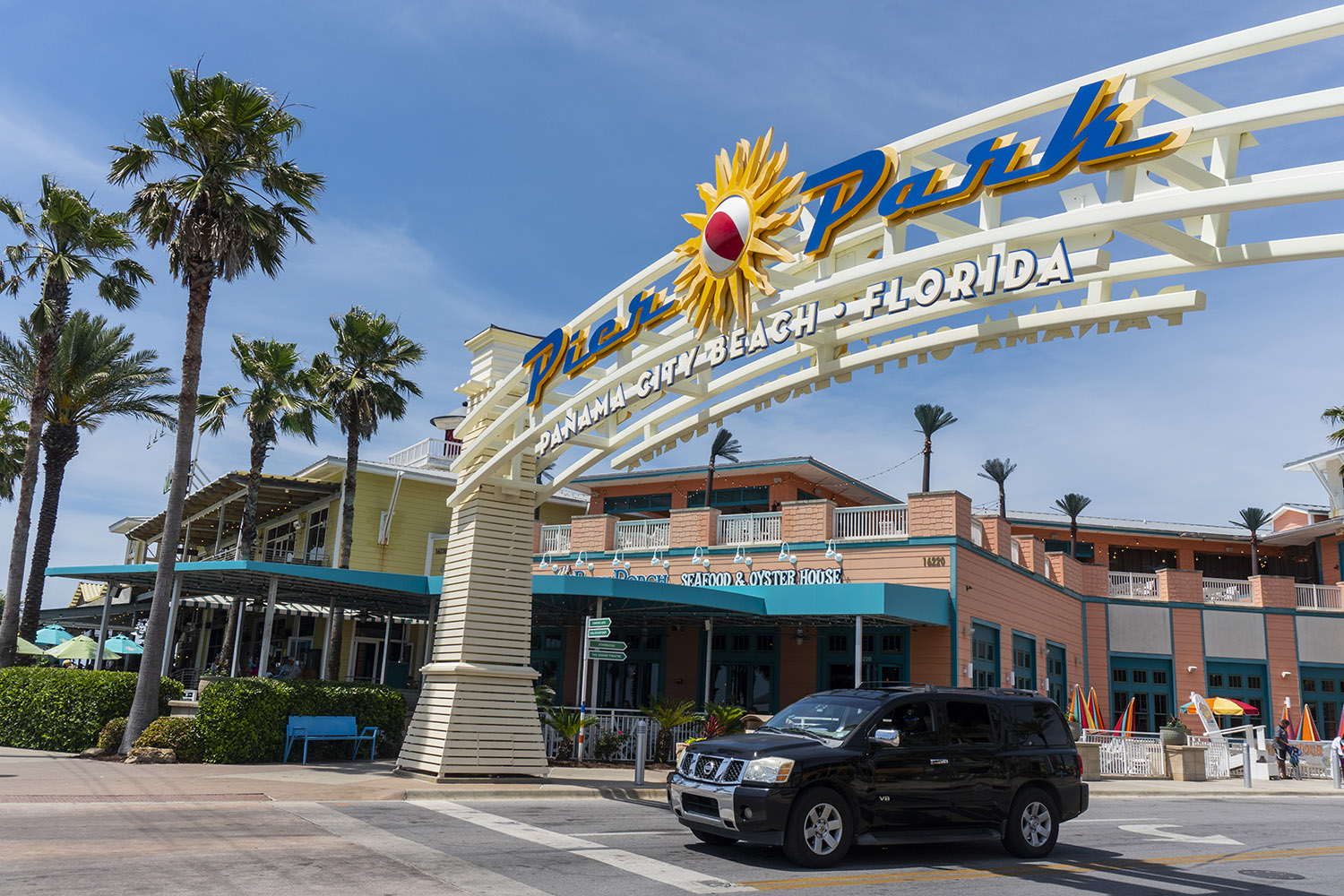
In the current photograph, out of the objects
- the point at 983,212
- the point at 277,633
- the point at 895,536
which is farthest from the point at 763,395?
the point at 277,633

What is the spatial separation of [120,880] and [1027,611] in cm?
2592

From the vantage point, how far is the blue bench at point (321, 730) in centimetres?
1928

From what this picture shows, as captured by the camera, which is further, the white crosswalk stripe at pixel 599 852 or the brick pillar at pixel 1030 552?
the brick pillar at pixel 1030 552

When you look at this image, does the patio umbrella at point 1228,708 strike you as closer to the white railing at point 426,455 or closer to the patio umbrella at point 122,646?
the white railing at point 426,455

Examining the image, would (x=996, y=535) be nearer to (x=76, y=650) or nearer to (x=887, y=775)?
(x=887, y=775)

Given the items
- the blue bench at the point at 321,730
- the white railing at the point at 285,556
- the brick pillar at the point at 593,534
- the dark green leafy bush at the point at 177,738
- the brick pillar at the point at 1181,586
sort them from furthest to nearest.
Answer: the brick pillar at the point at 1181,586 < the white railing at the point at 285,556 < the brick pillar at the point at 593,534 < the blue bench at the point at 321,730 < the dark green leafy bush at the point at 177,738

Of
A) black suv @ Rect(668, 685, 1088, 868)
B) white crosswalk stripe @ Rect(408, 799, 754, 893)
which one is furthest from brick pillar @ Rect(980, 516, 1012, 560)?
white crosswalk stripe @ Rect(408, 799, 754, 893)

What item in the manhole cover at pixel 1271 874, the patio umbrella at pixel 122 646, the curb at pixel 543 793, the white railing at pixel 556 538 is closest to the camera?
the manhole cover at pixel 1271 874

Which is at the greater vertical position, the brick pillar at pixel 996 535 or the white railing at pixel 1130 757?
the brick pillar at pixel 996 535

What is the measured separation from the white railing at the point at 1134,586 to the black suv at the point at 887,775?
1025 inches

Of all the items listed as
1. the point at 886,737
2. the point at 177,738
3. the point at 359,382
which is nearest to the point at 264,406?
the point at 359,382

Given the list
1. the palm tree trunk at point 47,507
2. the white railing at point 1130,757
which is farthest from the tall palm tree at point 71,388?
the white railing at point 1130,757

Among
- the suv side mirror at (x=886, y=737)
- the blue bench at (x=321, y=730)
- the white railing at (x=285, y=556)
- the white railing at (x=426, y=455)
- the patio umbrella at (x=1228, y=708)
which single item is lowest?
the blue bench at (x=321, y=730)

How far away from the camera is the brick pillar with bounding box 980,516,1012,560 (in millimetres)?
27281
